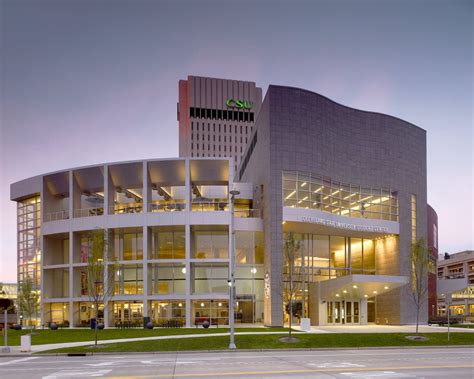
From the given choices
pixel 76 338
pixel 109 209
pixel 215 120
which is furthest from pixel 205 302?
pixel 215 120

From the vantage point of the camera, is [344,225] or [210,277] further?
[210,277]

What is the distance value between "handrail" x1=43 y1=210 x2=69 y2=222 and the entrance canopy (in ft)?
95.1

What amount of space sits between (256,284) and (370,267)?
1382 cm

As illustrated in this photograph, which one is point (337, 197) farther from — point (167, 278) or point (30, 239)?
point (30, 239)

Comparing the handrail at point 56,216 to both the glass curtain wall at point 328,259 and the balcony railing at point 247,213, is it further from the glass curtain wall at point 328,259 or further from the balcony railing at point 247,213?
the glass curtain wall at point 328,259

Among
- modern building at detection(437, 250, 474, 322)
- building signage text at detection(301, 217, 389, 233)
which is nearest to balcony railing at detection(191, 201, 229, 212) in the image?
building signage text at detection(301, 217, 389, 233)

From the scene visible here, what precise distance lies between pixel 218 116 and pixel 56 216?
10680 centimetres

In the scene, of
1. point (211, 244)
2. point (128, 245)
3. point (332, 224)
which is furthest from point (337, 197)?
point (128, 245)

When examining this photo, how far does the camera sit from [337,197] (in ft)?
168

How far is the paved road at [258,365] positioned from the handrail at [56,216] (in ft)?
111

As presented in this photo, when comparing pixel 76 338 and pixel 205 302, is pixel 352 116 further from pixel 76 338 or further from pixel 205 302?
pixel 76 338

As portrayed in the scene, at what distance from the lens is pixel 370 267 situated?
56750 millimetres

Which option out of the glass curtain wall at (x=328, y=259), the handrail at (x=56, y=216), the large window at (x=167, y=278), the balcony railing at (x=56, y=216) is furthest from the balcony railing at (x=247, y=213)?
the balcony railing at (x=56, y=216)

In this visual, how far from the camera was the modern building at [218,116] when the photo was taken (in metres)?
156
